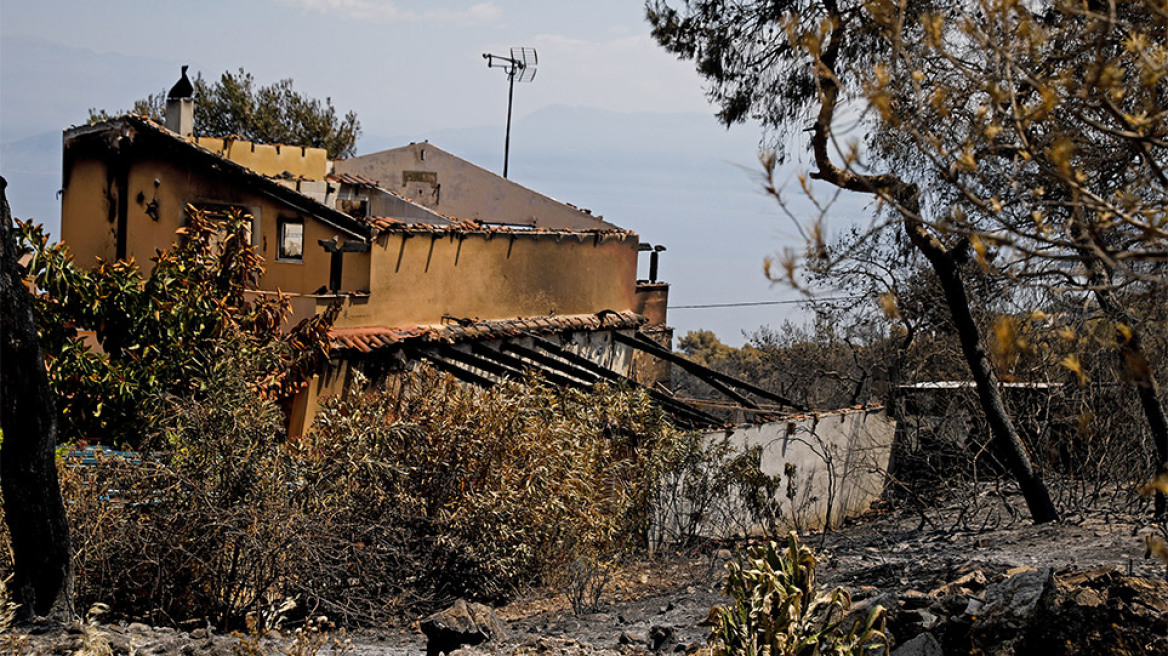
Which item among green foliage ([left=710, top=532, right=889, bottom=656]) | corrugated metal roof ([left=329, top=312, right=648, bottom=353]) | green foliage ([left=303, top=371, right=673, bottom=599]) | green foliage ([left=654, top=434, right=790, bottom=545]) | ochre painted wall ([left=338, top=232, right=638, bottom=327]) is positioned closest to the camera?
green foliage ([left=710, top=532, right=889, bottom=656])

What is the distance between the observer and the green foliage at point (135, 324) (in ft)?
36.4

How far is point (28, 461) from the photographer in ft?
22.1

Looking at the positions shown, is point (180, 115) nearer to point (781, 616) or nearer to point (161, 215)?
point (161, 215)

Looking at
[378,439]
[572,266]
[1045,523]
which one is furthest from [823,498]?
[378,439]

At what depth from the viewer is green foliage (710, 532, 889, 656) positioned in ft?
18.5

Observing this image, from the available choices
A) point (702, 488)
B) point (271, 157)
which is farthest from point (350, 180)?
point (702, 488)

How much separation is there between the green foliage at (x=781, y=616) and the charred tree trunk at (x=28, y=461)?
13.8 feet

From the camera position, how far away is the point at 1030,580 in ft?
22.4

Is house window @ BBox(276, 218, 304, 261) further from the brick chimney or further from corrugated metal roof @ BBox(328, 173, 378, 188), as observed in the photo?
corrugated metal roof @ BBox(328, 173, 378, 188)

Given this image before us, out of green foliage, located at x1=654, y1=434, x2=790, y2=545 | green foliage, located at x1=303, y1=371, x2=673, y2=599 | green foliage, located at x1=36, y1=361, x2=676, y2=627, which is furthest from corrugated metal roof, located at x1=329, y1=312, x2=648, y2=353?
green foliage, located at x1=654, y1=434, x2=790, y2=545

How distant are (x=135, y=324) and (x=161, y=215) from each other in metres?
5.93

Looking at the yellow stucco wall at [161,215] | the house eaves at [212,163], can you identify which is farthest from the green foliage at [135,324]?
the yellow stucco wall at [161,215]

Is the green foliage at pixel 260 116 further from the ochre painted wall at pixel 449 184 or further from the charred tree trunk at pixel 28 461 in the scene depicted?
the charred tree trunk at pixel 28 461

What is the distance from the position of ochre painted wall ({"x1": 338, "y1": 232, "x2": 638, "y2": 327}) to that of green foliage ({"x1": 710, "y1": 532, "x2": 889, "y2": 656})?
10911 millimetres
